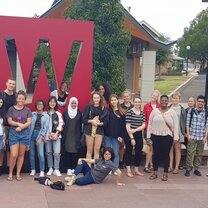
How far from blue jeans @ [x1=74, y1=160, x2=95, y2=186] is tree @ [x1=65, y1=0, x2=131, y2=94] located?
499cm

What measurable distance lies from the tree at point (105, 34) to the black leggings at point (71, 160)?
440cm

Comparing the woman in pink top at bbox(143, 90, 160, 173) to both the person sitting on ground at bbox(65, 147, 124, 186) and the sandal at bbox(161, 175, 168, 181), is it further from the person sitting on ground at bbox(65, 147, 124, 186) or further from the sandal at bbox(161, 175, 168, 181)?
the person sitting on ground at bbox(65, 147, 124, 186)

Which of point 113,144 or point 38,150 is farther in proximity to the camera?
point 113,144

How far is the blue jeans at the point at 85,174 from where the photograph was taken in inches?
282

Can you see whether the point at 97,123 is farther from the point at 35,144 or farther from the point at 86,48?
the point at 86,48

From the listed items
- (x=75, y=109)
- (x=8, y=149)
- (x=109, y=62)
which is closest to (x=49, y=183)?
(x=8, y=149)

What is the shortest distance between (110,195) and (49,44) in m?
3.31

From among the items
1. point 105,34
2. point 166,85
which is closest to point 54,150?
point 105,34

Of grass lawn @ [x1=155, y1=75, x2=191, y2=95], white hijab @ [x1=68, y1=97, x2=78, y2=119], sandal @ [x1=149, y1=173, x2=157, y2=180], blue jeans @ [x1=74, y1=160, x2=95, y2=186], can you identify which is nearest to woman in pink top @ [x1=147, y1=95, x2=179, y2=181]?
sandal @ [x1=149, y1=173, x2=157, y2=180]

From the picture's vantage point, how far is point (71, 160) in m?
7.96

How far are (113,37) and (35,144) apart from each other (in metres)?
5.44

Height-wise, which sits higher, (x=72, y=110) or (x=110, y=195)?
(x=72, y=110)

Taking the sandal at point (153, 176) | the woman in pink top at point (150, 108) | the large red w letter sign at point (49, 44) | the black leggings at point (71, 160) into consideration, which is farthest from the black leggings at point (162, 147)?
the large red w letter sign at point (49, 44)

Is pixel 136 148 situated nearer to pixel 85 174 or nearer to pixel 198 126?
pixel 85 174
